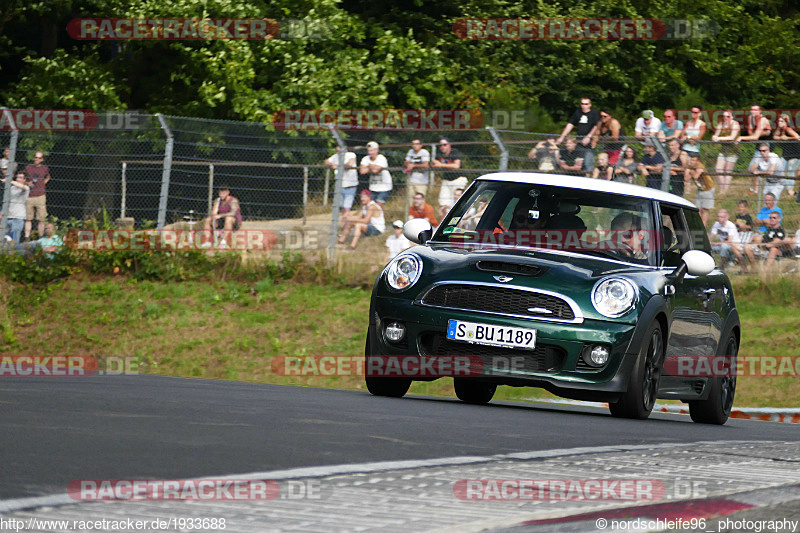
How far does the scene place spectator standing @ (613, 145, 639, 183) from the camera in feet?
61.8

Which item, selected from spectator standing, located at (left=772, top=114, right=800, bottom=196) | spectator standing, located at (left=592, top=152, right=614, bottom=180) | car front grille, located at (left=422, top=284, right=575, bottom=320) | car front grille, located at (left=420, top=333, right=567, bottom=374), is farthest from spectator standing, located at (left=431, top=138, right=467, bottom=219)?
car front grille, located at (left=420, top=333, right=567, bottom=374)

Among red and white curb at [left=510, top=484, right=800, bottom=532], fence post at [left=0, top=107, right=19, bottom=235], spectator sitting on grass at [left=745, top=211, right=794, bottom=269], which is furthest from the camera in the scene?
fence post at [left=0, top=107, right=19, bottom=235]

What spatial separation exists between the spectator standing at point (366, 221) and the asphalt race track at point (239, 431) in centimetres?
888

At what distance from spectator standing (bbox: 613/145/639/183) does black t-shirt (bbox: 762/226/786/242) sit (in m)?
1.90

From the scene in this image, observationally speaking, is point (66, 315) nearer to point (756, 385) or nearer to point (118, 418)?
point (756, 385)

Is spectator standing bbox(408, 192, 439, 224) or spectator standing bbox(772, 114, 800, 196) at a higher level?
→ spectator standing bbox(772, 114, 800, 196)

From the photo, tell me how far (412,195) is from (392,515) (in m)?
14.9

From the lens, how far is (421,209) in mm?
19234

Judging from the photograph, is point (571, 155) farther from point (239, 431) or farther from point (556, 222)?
point (239, 431)

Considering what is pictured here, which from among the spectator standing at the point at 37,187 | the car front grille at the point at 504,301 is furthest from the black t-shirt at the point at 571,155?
the car front grille at the point at 504,301

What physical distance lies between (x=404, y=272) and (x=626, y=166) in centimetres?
945

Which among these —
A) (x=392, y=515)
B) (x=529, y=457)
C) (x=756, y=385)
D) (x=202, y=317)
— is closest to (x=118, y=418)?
(x=529, y=457)

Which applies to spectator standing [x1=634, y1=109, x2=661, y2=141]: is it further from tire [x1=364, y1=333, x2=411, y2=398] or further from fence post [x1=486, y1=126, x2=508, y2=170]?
tire [x1=364, y1=333, x2=411, y2=398]

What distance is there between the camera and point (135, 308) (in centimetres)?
1914
